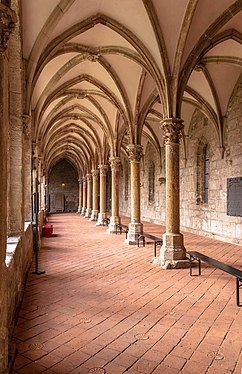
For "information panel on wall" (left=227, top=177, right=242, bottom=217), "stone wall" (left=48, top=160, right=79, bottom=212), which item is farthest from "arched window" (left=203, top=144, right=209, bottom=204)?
"stone wall" (left=48, top=160, right=79, bottom=212)

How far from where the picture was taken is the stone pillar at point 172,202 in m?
6.86

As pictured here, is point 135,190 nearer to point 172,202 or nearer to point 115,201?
point 115,201

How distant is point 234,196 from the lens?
995cm

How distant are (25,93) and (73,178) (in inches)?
1176

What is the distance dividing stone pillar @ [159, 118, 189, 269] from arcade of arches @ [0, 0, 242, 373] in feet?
0.08

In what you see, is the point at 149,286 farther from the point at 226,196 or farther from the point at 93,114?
the point at 93,114

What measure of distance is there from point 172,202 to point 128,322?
147 inches

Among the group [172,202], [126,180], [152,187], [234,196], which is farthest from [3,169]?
[126,180]

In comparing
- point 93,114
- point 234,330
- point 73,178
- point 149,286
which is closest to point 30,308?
point 149,286

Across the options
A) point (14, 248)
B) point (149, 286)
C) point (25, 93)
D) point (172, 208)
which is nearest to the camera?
point (14, 248)

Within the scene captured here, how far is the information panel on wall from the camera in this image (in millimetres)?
9641

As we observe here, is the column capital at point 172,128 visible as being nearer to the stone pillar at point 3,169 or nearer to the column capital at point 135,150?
the column capital at point 135,150

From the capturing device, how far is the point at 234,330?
3516 millimetres

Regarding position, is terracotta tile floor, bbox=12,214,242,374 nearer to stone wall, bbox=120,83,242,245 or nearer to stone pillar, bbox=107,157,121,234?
stone wall, bbox=120,83,242,245
